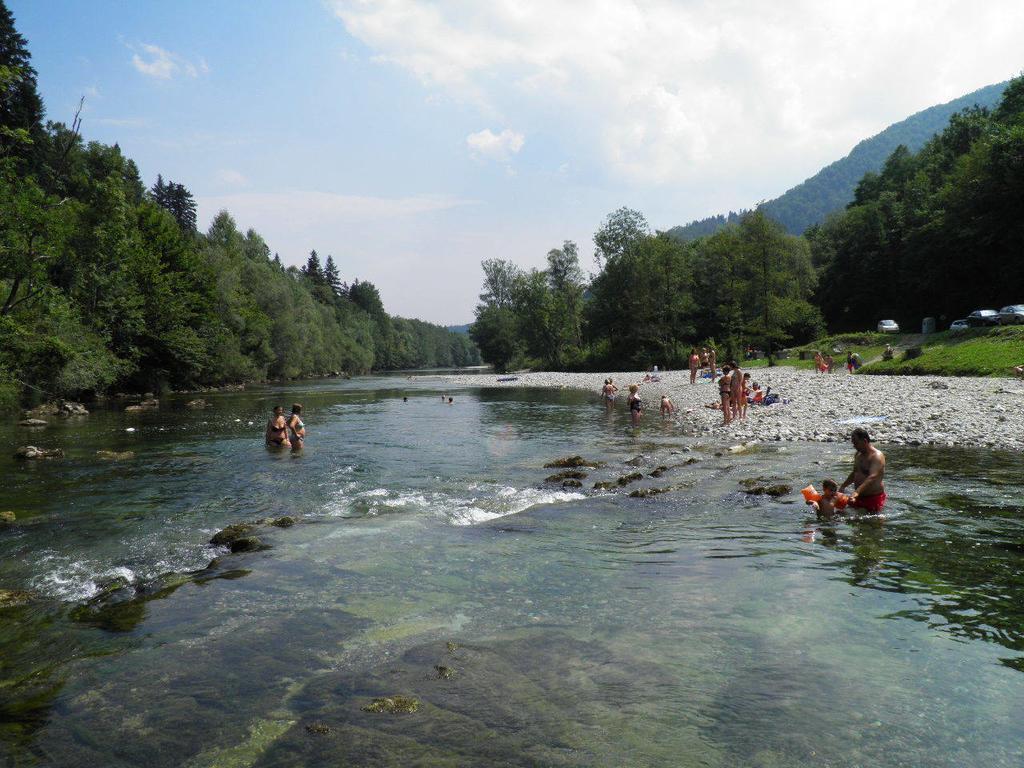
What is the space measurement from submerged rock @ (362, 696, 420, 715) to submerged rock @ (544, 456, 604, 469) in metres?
13.7

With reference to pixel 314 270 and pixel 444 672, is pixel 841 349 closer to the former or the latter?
pixel 444 672

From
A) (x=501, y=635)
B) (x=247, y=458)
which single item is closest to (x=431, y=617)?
(x=501, y=635)

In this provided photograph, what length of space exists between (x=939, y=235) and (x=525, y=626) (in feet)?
260

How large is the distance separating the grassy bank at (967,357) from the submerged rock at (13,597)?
130 ft

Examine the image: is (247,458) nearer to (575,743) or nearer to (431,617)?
(431,617)

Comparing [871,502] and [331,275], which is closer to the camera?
[871,502]

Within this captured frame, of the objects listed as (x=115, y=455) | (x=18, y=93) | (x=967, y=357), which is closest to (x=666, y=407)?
(x=967, y=357)

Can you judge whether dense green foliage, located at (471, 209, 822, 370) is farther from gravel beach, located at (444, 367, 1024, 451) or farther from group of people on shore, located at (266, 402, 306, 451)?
group of people on shore, located at (266, 402, 306, 451)

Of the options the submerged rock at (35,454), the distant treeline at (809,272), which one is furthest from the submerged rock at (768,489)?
the distant treeline at (809,272)

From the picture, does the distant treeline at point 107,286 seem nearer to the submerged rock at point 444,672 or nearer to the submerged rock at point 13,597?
the submerged rock at point 13,597

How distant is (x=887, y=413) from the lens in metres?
24.8

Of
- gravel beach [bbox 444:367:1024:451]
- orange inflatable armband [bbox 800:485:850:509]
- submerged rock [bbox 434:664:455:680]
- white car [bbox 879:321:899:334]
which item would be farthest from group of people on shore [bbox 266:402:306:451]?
white car [bbox 879:321:899:334]

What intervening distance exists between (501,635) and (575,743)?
2421 mm

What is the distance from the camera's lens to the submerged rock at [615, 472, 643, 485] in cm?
1692
